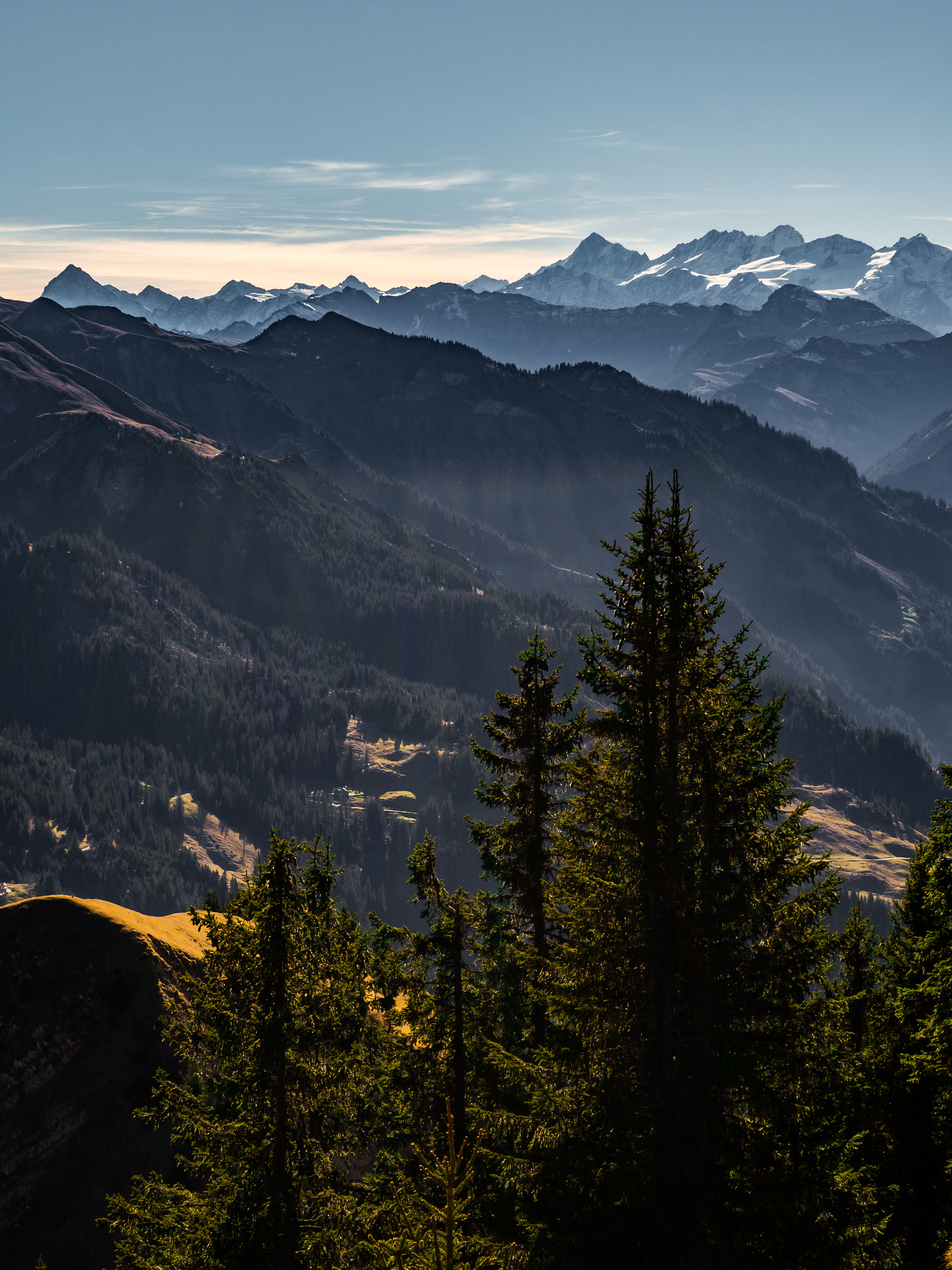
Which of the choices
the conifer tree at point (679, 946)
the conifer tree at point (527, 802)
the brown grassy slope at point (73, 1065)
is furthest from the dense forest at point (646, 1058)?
the brown grassy slope at point (73, 1065)

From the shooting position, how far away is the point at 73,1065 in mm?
31219

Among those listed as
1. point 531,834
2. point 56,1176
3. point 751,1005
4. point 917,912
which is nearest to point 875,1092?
point 917,912

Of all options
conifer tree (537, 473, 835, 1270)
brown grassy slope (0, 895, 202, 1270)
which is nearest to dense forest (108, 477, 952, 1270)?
conifer tree (537, 473, 835, 1270)

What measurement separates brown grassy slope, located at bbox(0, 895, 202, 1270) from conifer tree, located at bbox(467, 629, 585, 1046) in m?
9.85

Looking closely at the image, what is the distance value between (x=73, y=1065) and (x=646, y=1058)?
21.6 m

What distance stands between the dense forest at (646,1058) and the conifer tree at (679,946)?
5 cm

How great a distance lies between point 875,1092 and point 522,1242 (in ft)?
30.9

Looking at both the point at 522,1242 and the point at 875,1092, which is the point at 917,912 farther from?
the point at 522,1242

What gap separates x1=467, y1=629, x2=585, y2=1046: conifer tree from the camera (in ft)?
85.0

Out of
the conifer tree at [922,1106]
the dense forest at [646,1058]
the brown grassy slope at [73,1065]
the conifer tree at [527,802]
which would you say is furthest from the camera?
the brown grassy slope at [73,1065]

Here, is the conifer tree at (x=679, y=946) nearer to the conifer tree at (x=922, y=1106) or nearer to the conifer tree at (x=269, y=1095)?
the conifer tree at (x=922, y=1106)

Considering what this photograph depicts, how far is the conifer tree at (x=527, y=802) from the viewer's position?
25906mm

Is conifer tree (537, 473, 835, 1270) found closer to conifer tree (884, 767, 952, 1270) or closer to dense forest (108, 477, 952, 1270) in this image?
dense forest (108, 477, 952, 1270)

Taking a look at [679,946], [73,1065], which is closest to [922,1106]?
[679,946]
